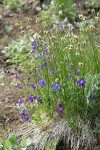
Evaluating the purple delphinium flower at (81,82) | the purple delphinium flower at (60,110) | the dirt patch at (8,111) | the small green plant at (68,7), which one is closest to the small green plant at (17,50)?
the dirt patch at (8,111)

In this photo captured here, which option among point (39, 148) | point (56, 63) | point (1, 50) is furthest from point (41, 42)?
point (1, 50)

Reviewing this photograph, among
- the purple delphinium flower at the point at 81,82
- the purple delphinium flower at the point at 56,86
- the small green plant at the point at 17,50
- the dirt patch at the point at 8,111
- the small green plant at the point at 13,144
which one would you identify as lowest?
the dirt patch at the point at 8,111

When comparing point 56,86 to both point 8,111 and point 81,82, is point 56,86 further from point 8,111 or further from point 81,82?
point 8,111

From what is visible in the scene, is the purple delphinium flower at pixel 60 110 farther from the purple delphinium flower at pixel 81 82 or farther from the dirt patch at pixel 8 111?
the dirt patch at pixel 8 111

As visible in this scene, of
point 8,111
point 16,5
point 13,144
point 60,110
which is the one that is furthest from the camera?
point 16,5

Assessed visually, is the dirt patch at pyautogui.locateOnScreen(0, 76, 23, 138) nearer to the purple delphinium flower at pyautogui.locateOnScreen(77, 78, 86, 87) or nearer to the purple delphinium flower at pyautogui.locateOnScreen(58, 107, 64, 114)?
the purple delphinium flower at pyautogui.locateOnScreen(58, 107, 64, 114)

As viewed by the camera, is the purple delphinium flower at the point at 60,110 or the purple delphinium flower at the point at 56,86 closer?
the purple delphinium flower at the point at 56,86

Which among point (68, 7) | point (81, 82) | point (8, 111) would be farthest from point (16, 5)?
point (81, 82)

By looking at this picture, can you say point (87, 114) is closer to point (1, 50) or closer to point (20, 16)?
point (1, 50)

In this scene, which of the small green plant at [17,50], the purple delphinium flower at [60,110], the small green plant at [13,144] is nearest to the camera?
the small green plant at [13,144]

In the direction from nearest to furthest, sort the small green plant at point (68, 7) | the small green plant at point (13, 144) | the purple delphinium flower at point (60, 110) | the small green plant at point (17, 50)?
the small green plant at point (13, 144), the purple delphinium flower at point (60, 110), the small green plant at point (17, 50), the small green plant at point (68, 7)

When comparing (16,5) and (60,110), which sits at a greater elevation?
(16,5)

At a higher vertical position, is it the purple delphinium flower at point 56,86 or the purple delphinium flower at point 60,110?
the purple delphinium flower at point 56,86
